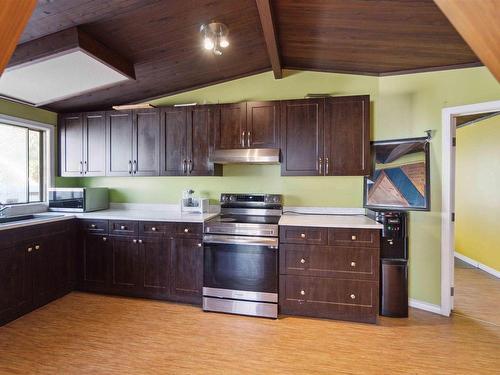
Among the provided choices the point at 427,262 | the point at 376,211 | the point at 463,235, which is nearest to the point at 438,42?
the point at 376,211

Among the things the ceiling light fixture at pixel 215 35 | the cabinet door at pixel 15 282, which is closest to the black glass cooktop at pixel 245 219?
the ceiling light fixture at pixel 215 35

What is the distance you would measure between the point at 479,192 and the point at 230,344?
457 cm

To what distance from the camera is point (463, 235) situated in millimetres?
4820

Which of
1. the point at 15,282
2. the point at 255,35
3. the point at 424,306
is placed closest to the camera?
the point at 15,282

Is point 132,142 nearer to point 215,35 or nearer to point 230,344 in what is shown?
point 215,35

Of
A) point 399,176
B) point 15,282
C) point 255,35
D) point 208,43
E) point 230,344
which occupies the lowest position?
point 230,344

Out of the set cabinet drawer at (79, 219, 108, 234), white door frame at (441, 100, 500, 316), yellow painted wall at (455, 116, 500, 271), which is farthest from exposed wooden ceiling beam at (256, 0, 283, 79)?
yellow painted wall at (455, 116, 500, 271)

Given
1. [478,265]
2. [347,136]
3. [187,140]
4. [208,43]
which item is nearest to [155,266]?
[187,140]

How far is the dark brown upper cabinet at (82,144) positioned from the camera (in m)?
3.58

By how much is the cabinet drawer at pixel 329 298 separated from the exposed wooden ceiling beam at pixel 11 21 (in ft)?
8.47

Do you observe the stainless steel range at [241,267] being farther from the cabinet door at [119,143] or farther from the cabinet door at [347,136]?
the cabinet door at [119,143]

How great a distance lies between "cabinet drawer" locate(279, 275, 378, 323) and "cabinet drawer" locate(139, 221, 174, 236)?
1341 millimetres

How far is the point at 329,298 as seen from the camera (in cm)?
269

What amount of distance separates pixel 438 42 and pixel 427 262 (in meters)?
2.20
